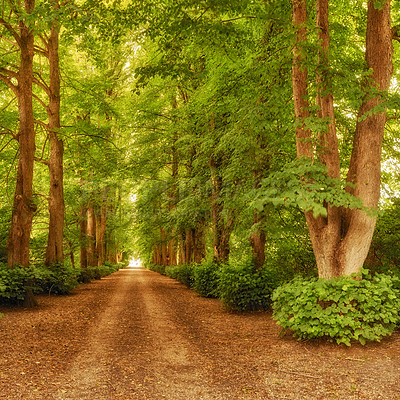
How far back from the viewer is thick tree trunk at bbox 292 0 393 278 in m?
6.64

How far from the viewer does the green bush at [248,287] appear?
32.4 ft

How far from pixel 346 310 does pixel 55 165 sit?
12.7 metres

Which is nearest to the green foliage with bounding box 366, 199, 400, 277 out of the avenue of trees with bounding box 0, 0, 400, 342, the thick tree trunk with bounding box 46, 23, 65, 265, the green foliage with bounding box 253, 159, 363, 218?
the avenue of trees with bounding box 0, 0, 400, 342

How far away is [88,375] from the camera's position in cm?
475

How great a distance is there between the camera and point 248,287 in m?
9.93

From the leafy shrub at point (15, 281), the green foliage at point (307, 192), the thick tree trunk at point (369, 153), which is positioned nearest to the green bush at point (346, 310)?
the thick tree trunk at point (369, 153)

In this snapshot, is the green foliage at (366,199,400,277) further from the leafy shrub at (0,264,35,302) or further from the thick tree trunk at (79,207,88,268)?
the thick tree trunk at (79,207,88,268)

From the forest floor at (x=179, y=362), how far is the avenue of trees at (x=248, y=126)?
2.69 feet

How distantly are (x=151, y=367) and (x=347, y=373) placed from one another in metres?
2.77

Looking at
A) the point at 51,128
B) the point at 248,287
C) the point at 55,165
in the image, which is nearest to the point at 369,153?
the point at 248,287

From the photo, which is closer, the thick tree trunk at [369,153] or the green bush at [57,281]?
the thick tree trunk at [369,153]

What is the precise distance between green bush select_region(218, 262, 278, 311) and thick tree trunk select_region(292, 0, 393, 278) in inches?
124

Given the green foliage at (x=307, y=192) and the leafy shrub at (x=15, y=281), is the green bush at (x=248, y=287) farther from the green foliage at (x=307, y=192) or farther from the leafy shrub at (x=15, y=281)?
the leafy shrub at (x=15, y=281)

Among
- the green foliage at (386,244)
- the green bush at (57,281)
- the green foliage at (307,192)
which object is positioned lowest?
the green bush at (57,281)
